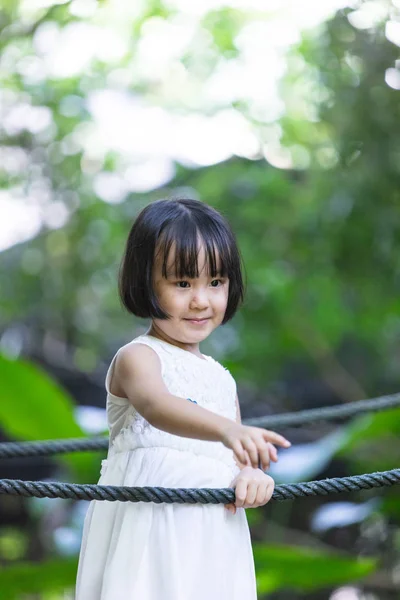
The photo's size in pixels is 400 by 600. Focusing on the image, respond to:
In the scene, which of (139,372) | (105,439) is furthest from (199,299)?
(105,439)

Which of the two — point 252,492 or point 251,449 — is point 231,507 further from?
point 251,449

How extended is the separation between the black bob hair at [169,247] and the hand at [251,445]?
0.82 feet

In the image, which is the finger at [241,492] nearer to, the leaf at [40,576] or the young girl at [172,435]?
the young girl at [172,435]

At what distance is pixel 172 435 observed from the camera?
3.59 feet

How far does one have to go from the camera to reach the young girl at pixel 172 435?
40.3 inches

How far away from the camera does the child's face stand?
110 cm

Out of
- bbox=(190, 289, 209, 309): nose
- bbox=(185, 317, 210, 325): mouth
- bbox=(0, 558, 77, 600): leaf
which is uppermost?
bbox=(190, 289, 209, 309): nose

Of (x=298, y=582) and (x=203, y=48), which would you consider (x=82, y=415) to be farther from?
(x=203, y=48)

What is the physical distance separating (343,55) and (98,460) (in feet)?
4.98

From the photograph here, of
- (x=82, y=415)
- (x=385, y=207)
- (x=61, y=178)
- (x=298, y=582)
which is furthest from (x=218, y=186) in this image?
(x=298, y=582)

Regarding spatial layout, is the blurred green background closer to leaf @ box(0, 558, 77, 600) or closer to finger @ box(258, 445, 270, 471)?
leaf @ box(0, 558, 77, 600)

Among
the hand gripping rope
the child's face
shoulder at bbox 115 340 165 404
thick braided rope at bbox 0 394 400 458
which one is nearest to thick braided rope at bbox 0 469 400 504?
the hand gripping rope

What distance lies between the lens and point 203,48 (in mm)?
4578

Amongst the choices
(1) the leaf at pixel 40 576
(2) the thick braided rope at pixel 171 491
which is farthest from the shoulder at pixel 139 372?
(1) the leaf at pixel 40 576
